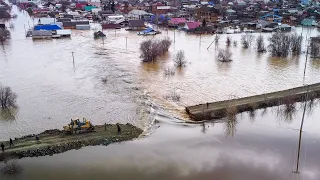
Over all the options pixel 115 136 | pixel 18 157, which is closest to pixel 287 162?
pixel 115 136

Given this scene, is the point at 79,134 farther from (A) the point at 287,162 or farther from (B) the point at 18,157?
(A) the point at 287,162

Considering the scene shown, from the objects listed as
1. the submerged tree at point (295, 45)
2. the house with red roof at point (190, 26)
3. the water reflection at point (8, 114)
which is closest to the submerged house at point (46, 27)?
the house with red roof at point (190, 26)

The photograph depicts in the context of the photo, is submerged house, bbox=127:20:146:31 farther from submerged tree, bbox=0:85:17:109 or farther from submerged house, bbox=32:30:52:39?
submerged tree, bbox=0:85:17:109

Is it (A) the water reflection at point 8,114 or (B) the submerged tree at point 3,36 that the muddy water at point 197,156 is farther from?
(B) the submerged tree at point 3,36

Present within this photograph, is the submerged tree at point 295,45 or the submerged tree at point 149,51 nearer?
the submerged tree at point 149,51

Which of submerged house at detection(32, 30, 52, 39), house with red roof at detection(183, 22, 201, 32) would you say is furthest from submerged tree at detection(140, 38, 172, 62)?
submerged house at detection(32, 30, 52, 39)

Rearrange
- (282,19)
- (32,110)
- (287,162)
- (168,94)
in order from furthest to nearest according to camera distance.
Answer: (282,19) → (168,94) → (32,110) → (287,162)
